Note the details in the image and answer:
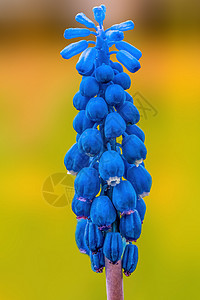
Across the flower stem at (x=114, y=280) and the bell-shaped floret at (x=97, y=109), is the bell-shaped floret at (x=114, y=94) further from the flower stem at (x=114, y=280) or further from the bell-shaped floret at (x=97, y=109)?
the flower stem at (x=114, y=280)

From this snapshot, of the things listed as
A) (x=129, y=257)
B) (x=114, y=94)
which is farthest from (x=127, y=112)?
(x=129, y=257)

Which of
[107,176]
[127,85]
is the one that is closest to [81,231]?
[107,176]

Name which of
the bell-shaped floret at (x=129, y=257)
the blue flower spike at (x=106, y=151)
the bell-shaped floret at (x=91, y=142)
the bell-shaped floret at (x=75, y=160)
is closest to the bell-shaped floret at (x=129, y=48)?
the blue flower spike at (x=106, y=151)

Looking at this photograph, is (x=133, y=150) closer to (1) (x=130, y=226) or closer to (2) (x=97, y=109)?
(2) (x=97, y=109)

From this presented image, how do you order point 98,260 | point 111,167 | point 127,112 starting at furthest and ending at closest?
point 98,260, point 127,112, point 111,167

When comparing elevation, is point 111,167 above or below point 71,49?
below

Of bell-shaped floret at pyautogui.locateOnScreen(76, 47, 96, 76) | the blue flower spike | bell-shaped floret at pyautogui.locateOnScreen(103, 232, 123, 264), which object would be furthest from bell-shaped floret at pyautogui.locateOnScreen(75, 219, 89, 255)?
bell-shaped floret at pyautogui.locateOnScreen(76, 47, 96, 76)
